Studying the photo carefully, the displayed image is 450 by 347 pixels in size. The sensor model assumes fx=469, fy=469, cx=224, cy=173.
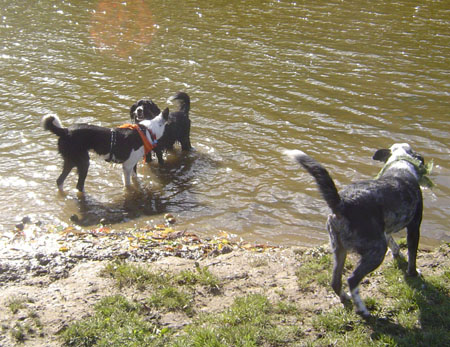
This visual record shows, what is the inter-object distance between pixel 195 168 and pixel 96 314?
4392mm

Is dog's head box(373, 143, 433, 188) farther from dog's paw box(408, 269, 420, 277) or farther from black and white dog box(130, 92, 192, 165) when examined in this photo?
black and white dog box(130, 92, 192, 165)

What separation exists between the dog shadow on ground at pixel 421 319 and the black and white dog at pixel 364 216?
0.16 m

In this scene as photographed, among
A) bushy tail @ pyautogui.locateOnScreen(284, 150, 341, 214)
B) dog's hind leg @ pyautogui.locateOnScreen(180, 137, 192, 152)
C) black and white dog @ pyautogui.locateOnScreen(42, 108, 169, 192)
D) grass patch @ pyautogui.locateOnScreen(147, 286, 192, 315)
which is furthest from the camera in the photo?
dog's hind leg @ pyautogui.locateOnScreen(180, 137, 192, 152)

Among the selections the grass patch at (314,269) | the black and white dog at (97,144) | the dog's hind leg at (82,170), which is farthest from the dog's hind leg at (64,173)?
the grass patch at (314,269)

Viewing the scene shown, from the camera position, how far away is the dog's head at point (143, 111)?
8387mm

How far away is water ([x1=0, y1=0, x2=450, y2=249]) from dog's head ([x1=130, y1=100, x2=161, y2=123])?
843mm

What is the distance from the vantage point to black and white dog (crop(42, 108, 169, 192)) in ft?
23.0

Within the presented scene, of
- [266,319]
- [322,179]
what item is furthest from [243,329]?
[322,179]

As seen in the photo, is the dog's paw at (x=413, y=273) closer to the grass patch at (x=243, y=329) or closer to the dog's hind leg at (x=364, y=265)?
the dog's hind leg at (x=364, y=265)

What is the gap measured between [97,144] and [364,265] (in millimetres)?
4681

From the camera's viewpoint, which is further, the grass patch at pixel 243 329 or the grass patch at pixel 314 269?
the grass patch at pixel 314 269

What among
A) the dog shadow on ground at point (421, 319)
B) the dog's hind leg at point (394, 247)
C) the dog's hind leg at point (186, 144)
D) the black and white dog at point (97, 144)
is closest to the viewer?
the dog shadow on ground at point (421, 319)

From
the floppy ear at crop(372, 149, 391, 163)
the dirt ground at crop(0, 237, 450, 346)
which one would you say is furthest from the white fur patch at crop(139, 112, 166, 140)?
the floppy ear at crop(372, 149, 391, 163)

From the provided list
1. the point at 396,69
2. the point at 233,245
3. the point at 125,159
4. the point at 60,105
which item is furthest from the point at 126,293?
the point at 396,69
